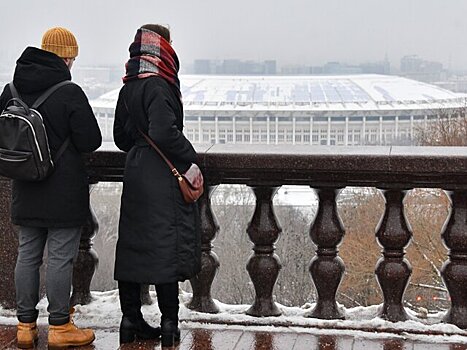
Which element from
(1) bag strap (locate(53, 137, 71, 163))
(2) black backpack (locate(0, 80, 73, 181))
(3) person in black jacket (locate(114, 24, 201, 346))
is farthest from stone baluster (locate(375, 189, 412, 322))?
(2) black backpack (locate(0, 80, 73, 181))

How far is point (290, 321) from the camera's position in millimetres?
4395

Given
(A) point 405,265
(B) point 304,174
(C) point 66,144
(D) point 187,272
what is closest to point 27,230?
(C) point 66,144

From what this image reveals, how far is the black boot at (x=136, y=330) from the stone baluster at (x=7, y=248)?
889 millimetres

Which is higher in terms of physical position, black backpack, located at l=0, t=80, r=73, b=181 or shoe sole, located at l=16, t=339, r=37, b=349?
black backpack, located at l=0, t=80, r=73, b=181

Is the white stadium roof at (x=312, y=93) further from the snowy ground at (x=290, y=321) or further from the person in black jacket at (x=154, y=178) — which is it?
the person in black jacket at (x=154, y=178)

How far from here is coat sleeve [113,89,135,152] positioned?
12.8 feet

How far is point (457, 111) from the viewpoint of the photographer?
3788cm

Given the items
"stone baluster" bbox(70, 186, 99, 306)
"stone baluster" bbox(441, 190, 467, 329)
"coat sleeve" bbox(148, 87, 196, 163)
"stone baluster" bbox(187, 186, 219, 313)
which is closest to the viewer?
"coat sleeve" bbox(148, 87, 196, 163)

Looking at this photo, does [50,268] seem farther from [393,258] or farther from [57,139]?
[393,258]

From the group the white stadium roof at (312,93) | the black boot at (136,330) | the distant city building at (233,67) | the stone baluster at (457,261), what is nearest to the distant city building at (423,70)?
the white stadium roof at (312,93)

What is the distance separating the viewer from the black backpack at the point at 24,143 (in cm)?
367

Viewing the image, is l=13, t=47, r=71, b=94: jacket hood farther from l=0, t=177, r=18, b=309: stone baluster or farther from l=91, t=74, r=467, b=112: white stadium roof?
l=91, t=74, r=467, b=112: white stadium roof

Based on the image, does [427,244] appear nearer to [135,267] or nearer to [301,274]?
[301,274]

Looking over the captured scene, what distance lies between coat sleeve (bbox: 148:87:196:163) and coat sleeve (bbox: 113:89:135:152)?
0.24 meters
